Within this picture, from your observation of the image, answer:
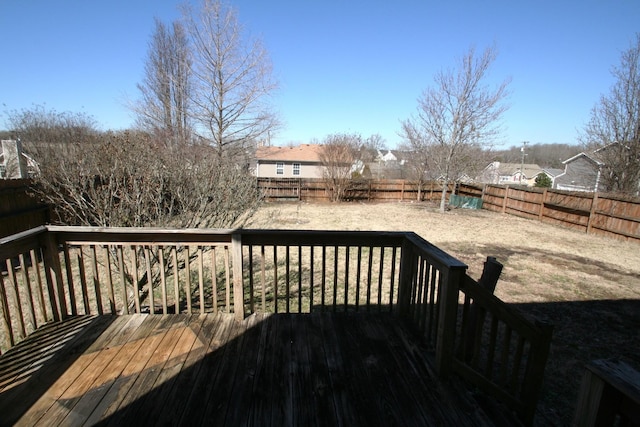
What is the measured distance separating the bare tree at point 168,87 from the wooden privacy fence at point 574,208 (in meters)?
13.4

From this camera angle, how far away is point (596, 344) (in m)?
3.86

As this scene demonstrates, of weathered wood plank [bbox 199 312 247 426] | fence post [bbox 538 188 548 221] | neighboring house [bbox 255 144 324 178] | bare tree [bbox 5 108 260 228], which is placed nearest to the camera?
weathered wood plank [bbox 199 312 247 426]

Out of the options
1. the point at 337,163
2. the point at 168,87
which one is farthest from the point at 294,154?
the point at 168,87

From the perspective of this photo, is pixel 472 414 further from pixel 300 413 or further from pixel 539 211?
pixel 539 211

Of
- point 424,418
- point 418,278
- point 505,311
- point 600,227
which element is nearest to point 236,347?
point 424,418

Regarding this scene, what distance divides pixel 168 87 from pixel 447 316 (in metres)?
14.4

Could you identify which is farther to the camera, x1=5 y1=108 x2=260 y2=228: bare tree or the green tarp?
the green tarp

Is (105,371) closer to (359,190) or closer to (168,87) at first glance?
(168,87)

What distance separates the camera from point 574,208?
36.5 feet

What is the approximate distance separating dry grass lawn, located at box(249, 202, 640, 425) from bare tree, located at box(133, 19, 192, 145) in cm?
523

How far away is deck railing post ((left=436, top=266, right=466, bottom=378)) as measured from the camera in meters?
2.18

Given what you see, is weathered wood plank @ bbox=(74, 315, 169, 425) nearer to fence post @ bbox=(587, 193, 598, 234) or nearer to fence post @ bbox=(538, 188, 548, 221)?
fence post @ bbox=(587, 193, 598, 234)

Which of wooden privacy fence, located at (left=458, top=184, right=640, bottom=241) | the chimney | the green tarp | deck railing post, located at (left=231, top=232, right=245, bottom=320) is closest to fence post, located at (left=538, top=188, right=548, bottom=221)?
wooden privacy fence, located at (left=458, top=184, right=640, bottom=241)

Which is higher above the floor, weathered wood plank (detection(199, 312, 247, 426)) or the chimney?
the chimney
